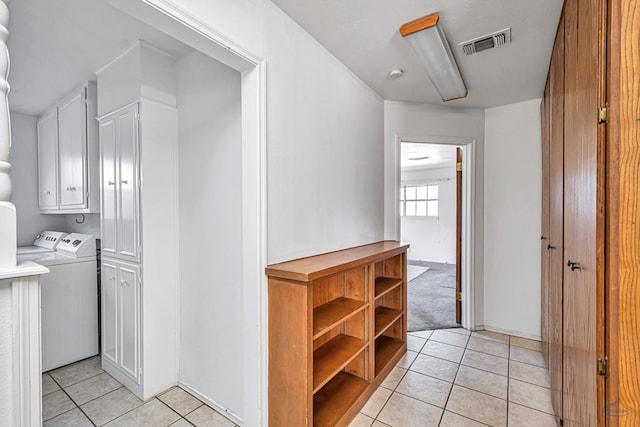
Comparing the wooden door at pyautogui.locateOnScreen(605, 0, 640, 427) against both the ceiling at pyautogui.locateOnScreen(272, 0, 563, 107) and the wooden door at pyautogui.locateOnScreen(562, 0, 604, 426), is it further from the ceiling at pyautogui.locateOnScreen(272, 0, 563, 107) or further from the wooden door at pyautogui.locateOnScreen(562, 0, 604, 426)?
the ceiling at pyautogui.locateOnScreen(272, 0, 563, 107)

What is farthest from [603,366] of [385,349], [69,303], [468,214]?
[69,303]

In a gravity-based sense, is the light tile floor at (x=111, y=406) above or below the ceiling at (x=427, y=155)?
below

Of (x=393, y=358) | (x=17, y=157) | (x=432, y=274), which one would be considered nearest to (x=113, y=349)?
(x=393, y=358)

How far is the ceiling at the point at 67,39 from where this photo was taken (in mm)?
1683

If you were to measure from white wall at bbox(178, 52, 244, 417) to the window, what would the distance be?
6.49 metres

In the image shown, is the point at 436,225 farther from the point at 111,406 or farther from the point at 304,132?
the point at 111,406

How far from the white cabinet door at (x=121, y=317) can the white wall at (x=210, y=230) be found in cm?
30

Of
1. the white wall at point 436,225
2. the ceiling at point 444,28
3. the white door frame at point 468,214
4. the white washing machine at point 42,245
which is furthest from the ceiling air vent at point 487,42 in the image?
the white wall at point 436,225

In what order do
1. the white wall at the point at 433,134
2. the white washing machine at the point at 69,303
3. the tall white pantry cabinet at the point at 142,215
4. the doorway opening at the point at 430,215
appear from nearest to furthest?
the tall white pantry cabinet at the point at 142,215 < the white washing machine at the point at 69,303 < the white wall at the point at 433,134 < the doorway opening at the point at 430,215

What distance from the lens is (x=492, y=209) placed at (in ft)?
10.5

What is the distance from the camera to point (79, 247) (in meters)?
2.64

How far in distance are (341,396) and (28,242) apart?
13.7 ft

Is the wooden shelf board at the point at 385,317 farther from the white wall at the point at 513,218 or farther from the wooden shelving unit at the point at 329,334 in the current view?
the white wall at the point at 513,218

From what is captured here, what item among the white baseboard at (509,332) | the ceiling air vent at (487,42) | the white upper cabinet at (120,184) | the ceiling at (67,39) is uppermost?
the ceiling at (67,39)
